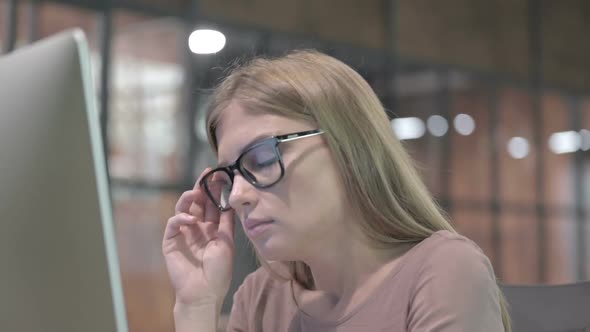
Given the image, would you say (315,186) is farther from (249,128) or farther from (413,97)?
(413,97)

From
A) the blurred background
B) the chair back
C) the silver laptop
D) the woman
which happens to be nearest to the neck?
the woman

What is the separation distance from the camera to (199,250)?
138cm

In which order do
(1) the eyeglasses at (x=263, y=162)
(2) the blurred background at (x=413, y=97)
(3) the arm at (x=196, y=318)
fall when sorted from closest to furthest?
1. (1) the eyeglasses at (x=263, y=162)
2. (3) the arm at (x=196, y=318)
3. (2) the blurred background at (x=413, y=97)

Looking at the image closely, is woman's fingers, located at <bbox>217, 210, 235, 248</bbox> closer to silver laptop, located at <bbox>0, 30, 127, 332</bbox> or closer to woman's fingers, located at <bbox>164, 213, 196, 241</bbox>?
woman's fingers, located at <bbox>164, 213, 196, 241</bbox>

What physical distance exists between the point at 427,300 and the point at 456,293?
4 centimetres

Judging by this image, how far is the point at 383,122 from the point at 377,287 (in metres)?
0.24

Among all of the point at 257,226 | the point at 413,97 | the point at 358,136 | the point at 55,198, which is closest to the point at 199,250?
the point at 257,226

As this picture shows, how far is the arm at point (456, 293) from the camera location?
1.05m

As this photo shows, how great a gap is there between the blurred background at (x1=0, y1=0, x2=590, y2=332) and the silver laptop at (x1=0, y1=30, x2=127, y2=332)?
3.10 meters

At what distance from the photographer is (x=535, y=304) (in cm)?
129

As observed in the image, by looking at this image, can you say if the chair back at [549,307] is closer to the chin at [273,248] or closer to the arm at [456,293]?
the arm at [456,293]

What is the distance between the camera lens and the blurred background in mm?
4906

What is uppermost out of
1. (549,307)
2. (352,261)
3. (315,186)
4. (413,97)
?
(413,97)

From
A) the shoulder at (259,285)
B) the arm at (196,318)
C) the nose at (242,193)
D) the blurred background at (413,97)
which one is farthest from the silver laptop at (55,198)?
the blurred background at (413,97)
